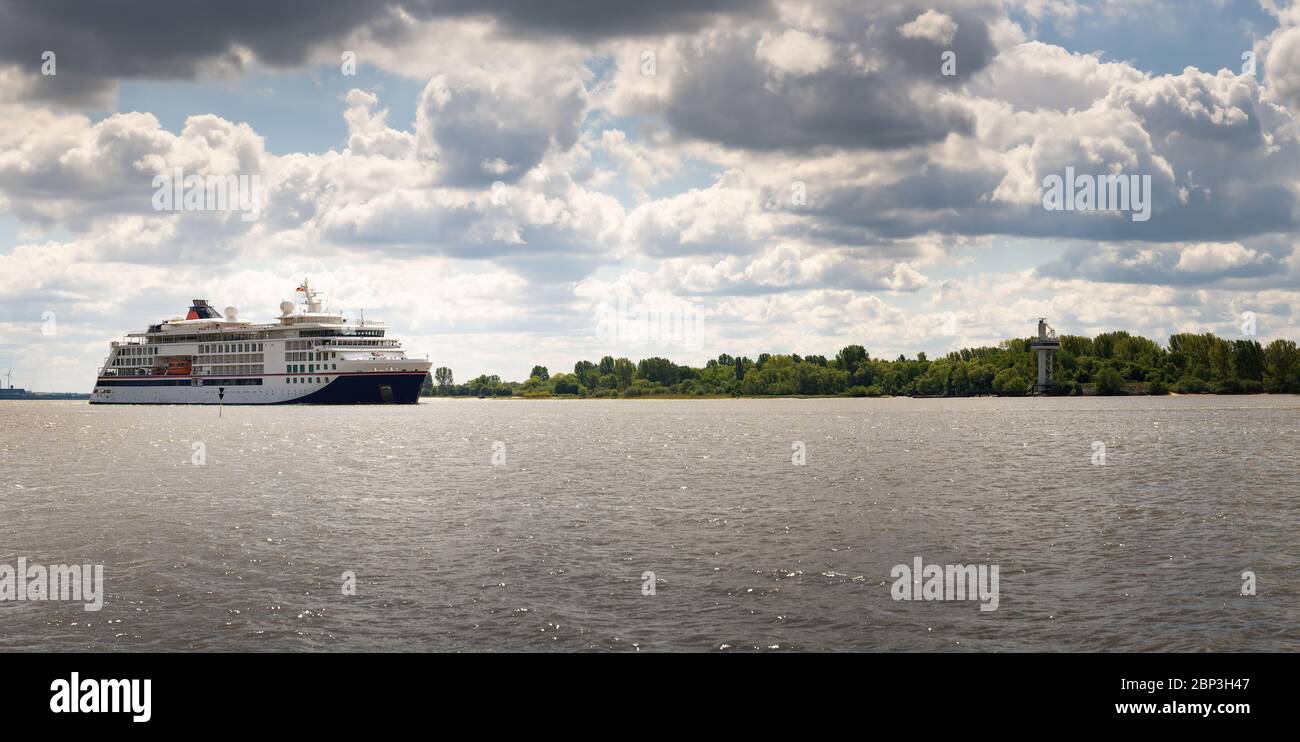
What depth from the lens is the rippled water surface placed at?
23297mm

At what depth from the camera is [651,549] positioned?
1355 inches

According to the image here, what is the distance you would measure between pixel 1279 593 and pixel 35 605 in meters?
33.4

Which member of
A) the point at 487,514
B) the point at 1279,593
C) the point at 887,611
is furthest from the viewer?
the point at 487,514

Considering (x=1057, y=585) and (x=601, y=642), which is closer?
(x=601, y=642)

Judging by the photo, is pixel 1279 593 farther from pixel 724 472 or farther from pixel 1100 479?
pixel 724 472

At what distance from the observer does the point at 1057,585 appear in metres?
28.2

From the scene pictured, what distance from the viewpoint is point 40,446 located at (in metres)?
96.8

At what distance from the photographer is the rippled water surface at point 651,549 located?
23.3 m
